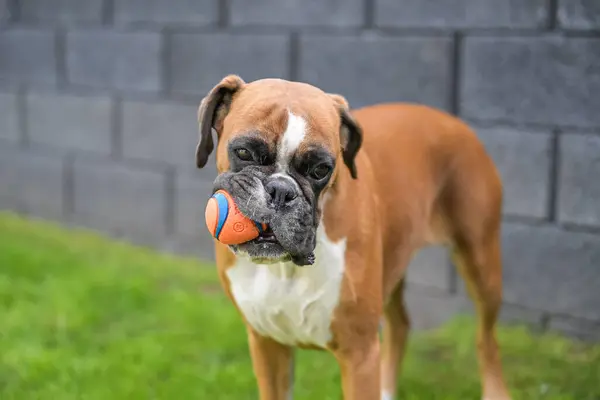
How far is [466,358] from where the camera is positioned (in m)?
3.73

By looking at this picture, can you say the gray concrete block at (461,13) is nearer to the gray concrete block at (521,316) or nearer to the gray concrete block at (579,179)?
the gray concrete block at (579,179)

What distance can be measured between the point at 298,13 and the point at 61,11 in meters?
2.08

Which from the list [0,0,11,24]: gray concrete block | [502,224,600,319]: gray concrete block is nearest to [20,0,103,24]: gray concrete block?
[0,0,11,24]: gray concrete block

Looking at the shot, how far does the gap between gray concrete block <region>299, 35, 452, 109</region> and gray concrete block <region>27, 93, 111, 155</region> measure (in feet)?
5.88

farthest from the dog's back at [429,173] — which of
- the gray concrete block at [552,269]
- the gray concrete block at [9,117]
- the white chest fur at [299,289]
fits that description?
the gray concrete block at [9,117]

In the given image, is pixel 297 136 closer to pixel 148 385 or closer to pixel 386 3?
pixel 148 385

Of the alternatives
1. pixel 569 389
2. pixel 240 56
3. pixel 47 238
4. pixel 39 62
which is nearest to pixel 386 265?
pixel 569 389

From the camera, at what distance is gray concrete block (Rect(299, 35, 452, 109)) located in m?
3.98

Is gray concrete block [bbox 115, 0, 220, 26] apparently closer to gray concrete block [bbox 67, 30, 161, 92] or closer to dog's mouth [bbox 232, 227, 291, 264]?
gray concrete block [bbox 67, 30, 161, 92]

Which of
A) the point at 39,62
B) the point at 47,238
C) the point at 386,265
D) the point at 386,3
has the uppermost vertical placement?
the point at 386,3

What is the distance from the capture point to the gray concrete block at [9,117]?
6121 millimetres

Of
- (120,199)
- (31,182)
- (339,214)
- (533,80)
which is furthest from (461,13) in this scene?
(31,182)

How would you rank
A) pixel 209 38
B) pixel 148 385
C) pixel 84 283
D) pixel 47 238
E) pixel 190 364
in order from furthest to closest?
pixel 47 238, pixel 209 38, pixel 84 283, pixel 190 364, pixel 148 385

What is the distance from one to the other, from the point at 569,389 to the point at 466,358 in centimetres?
53
